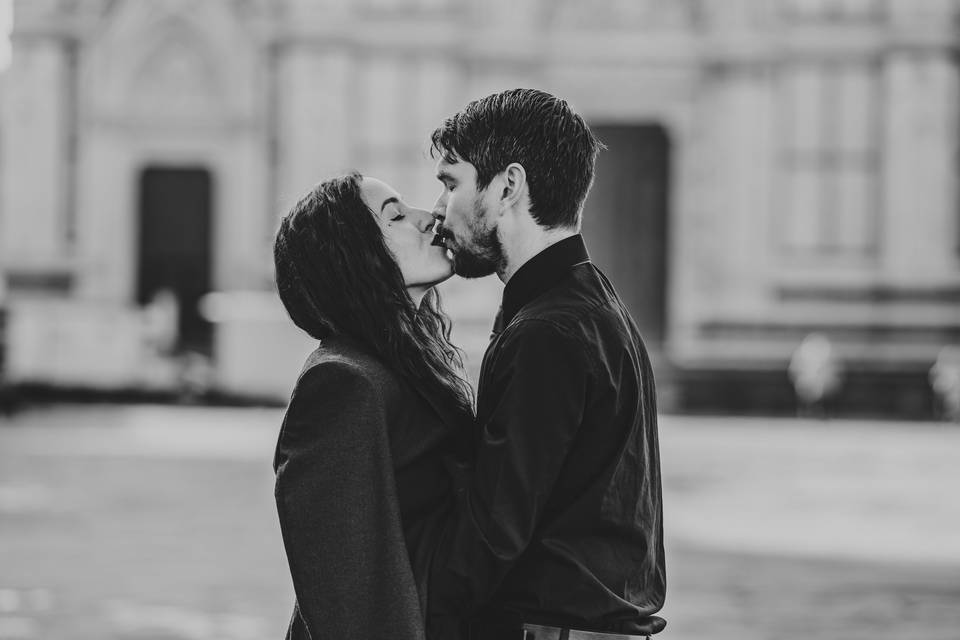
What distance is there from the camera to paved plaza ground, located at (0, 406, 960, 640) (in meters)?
7.23

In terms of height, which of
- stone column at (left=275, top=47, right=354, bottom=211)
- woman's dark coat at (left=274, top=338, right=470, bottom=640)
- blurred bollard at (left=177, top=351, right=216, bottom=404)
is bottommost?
blurred bollard at (left=177, top=351, right=216, bottom=404)

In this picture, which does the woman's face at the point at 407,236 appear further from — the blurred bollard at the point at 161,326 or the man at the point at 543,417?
the blurred bollard at the point at 161,326

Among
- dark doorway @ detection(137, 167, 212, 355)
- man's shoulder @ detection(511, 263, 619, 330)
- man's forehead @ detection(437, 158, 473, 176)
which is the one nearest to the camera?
man's shoulder @ detection(511, 263, 619, 330)

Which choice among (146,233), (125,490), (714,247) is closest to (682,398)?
(714,247)

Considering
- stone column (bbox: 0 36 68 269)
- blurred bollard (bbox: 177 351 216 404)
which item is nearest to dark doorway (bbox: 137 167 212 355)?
blurred bollard (bbox: 177 351 216 404)

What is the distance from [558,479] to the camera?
2.63 meters

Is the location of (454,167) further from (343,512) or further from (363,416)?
(343,512)

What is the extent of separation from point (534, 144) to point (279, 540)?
7268 millimetres

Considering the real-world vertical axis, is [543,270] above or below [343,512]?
above

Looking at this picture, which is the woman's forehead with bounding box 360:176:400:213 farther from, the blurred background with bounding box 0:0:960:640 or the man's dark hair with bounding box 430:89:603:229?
the blurred background with bounding box 0:0:960:640

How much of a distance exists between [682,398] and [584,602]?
2092 cm

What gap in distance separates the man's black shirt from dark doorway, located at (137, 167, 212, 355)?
23.1m

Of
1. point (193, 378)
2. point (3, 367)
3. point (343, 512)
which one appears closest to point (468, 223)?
point (343, 512)

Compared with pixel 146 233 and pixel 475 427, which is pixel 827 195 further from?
pixel 475 427
